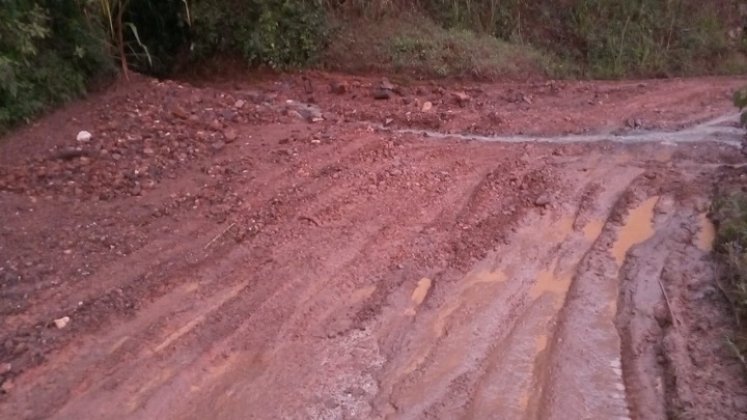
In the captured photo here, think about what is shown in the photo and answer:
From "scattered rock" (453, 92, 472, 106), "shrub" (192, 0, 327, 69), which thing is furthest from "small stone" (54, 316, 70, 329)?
"shrub" (192, 0, 327, 69)

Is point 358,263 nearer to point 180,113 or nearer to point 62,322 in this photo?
point 62,322

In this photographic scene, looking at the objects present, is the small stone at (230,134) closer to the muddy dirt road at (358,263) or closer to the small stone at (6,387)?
the muddy dirt road at (358,263)

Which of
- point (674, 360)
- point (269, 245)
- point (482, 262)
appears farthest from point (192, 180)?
point (674, 360)

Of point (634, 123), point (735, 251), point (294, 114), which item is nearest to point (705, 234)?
point (735, 251)

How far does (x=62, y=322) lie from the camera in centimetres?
441

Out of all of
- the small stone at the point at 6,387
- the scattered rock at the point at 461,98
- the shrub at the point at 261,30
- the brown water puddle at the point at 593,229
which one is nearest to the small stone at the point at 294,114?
the shrub at the point at 261,30

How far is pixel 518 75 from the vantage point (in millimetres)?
9570

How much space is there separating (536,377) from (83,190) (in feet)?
12.0

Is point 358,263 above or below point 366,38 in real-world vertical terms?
below

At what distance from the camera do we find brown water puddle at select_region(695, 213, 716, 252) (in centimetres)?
545

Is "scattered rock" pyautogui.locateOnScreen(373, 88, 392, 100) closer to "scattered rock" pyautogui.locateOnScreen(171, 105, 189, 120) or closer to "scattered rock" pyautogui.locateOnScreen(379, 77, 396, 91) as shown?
"scattered rock" pyautogui.locateOnScreen(379, 77, 396, 91)

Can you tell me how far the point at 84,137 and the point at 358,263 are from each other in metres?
2.94

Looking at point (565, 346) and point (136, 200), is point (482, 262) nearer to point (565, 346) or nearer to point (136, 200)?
point (565, 346)

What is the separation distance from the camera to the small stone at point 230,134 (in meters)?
6.69
